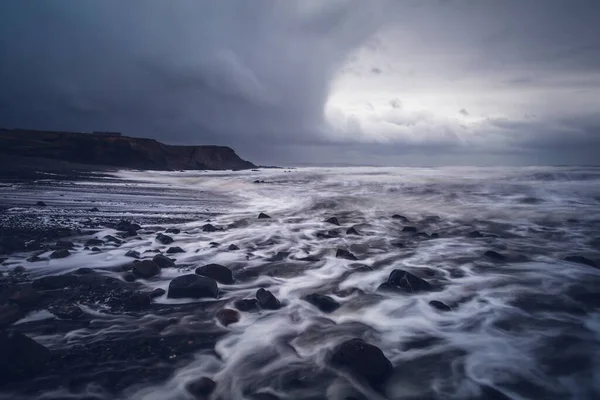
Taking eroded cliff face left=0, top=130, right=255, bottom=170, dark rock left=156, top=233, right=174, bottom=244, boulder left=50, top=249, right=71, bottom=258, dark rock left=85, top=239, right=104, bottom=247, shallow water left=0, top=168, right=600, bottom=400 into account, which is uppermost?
eroded cliff face left=0, top=130, right=255, bottom=170

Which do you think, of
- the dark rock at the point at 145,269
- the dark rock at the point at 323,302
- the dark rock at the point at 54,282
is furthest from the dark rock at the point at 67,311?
the dark rock at the point at 323,302

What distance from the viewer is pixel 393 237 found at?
912 cm

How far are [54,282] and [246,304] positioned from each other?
239cm

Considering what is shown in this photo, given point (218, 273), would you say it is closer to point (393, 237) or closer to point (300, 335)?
point (300, 335)

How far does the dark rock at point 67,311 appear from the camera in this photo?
3.82 metres

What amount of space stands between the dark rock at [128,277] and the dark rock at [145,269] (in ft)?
0.19

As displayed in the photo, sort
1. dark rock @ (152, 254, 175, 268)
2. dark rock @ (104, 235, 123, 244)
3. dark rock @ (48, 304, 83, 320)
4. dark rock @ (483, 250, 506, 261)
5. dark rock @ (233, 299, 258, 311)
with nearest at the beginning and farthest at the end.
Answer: dark rock @ (48, 304, 83, 320)
dark rock @ (233, 299, 258, 311)
dark rock @ (152, 254, 175, 268)
dark rock @ (104, 235, 123, 244)
dark rock @ (483, 250, 506, 261)

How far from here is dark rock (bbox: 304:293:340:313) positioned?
4.65 meters

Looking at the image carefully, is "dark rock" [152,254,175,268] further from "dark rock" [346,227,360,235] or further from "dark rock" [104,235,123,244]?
"dark rock" [346,227,360,235]

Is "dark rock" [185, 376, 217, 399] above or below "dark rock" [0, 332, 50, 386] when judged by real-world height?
below

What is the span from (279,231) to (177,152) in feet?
150

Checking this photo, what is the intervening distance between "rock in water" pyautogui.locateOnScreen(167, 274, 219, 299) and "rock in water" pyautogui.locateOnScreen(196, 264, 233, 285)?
0.48 meters

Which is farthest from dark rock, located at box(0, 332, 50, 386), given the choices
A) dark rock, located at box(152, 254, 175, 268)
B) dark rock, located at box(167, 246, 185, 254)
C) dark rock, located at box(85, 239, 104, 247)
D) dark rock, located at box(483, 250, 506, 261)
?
dark rock, located at box(483, 250, 506, 261)

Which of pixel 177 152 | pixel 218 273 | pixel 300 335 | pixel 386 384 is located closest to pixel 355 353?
pixel 386 384
